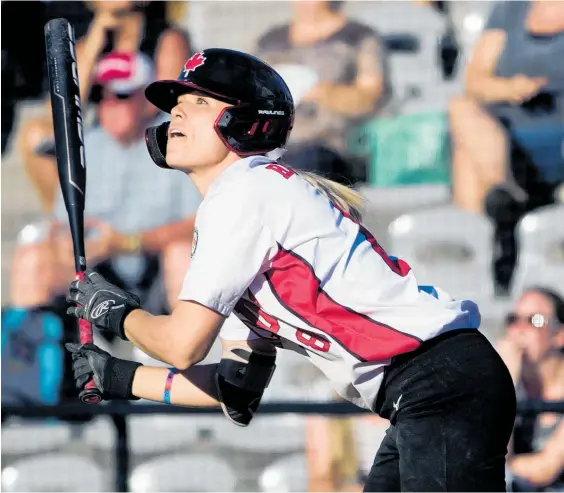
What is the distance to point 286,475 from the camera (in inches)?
205

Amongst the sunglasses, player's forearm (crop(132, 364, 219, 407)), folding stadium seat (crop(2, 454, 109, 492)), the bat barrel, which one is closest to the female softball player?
player's forearm (crop(132, 364, 219, 407))

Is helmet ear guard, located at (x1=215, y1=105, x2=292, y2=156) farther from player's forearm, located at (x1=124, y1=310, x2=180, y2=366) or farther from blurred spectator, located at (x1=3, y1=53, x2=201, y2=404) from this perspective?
blurred spectator, located at (x1=3, y1=53, x2=201, y2=404)

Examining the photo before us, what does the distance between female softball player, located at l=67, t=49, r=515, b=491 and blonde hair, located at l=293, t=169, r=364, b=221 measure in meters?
0.02

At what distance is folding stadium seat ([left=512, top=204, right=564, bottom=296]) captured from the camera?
5172 millimetres

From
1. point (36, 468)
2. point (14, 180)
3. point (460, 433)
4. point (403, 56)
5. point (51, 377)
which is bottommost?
point (36, 468)

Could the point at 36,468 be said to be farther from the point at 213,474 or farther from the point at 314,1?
the point at 314,1

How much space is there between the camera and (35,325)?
18.3 ft

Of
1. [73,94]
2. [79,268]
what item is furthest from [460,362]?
[73,94]

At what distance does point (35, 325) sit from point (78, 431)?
631 mm

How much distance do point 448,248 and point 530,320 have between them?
0.62 meters

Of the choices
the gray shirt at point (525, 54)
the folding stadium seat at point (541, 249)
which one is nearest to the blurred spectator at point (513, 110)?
the gray shirt at point (525, 54)

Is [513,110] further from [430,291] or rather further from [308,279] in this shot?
[308,279]

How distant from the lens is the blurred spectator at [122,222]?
18.0ft

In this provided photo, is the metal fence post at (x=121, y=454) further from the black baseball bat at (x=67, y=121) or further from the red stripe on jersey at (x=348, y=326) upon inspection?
the red stripe on jersey at (x=348, y=326)
